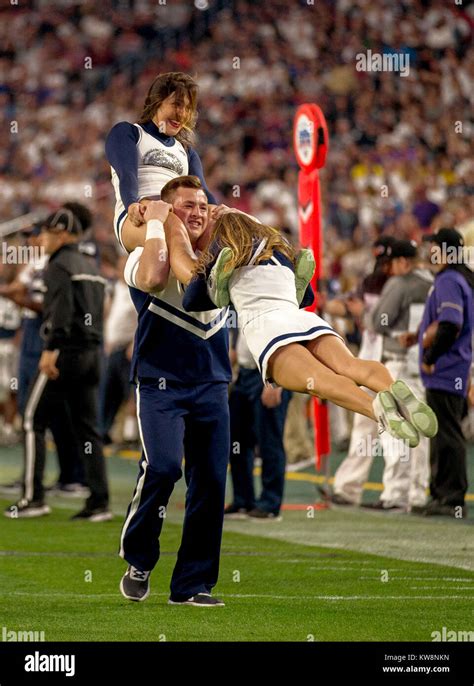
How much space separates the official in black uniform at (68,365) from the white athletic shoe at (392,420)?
17.3 ft

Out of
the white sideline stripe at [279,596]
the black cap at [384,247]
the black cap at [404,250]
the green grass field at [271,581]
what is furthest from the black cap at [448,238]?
the white sideline stripe at [279,596]

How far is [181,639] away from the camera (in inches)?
256

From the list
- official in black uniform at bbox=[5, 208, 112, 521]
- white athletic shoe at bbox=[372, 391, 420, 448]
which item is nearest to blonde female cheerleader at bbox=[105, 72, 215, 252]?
white athletic shoe at bbox=[372, 391, 420, 448]

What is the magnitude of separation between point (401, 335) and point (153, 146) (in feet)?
15.7

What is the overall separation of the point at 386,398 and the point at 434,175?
15.5 meters

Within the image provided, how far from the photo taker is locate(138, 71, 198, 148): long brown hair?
7648 millimetres

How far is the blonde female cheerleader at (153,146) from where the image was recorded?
24.5 feet

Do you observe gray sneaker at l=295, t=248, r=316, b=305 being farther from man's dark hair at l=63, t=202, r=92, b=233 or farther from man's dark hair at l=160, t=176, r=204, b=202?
man's dark hair at l=63, t=202, r=92, b=233

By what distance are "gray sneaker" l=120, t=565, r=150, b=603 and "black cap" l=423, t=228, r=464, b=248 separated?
488 cm

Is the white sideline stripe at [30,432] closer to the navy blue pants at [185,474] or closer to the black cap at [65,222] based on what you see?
the black cap at [65,222]

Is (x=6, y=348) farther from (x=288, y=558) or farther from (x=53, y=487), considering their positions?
(x=288, y=558)

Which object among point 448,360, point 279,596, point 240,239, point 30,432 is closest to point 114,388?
point 30,432

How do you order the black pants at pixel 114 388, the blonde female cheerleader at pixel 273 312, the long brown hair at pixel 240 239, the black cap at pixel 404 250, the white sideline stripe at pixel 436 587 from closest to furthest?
1. the blonde female cheerleader at pixel 273 312
2. the long brown hair at pixel 240 239
3. the white sideline stripe at pixel 436 587
4. the black cap at pixel 404 250
5. the black pants at pixel 114 388

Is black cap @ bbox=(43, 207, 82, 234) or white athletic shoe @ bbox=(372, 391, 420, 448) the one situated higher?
black cap @ bbox=(43, 207, 82, 234)
